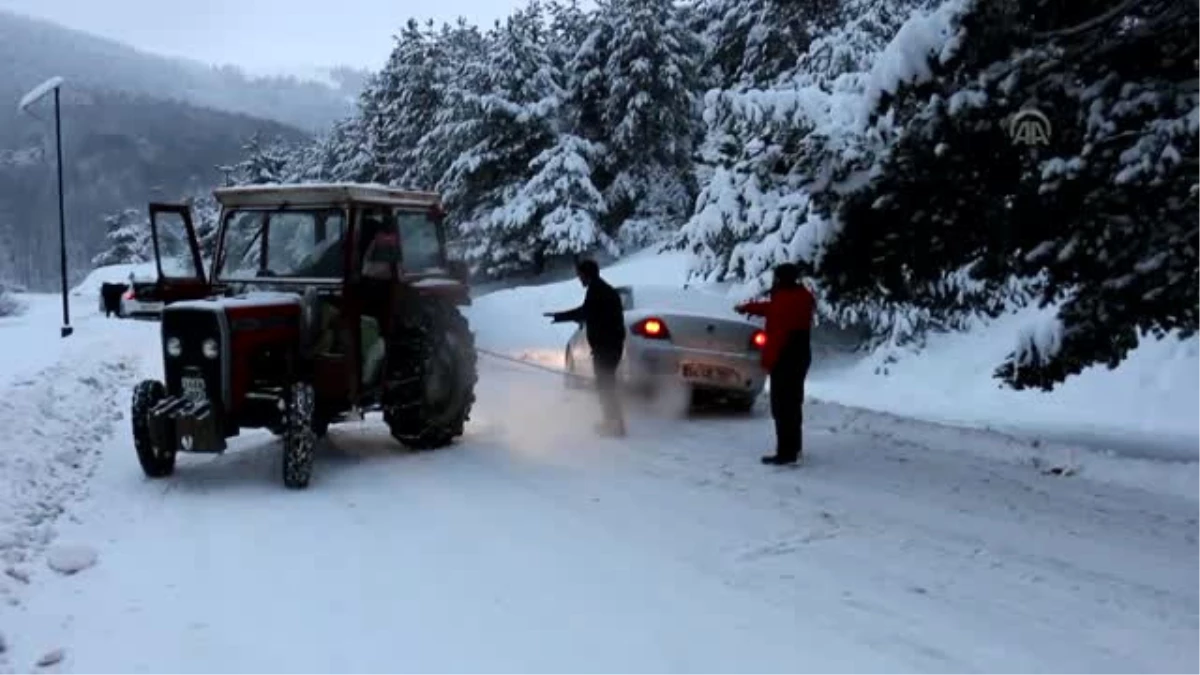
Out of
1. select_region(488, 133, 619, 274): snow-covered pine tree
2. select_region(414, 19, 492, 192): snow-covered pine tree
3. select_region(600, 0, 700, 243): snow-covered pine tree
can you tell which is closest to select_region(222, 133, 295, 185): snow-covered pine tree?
select_region(414, 19, 492, 192): snow-covered pine tree

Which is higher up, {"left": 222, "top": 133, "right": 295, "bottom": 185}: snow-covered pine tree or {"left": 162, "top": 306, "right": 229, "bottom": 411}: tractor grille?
{"left": 222, "top": 133, "right": 295, "bottom": 185}: snow-covered pine tree

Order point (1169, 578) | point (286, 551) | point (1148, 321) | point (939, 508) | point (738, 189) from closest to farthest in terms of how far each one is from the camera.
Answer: point (1169, 578)
point (286, 551)
point (939, 508)
point (1148, 321)
point (738, 189)

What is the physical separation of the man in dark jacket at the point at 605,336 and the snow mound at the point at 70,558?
511 centimetres

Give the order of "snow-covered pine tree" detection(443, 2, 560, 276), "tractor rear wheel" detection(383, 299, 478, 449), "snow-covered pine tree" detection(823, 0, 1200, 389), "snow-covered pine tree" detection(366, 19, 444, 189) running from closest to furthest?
"snow-covered pine tree" detection(823, 0, 1200, 389) < "tractor rear wheel" detection(383, 299, 478, 449) < "snow-covered pine tree" detection(443, 2, 560, 276) < "snow-covered pine tree" detection(366, 19, 444, 189)

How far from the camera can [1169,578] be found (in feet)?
20.0

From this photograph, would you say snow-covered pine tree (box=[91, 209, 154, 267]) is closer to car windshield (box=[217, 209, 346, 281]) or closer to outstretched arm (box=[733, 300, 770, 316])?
car windshield (box=[217, 209, 346, 281])

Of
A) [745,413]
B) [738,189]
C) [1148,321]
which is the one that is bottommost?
[745,413]

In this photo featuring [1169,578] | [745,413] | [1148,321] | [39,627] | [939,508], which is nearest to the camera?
[39,627]

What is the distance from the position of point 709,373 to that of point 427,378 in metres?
3.34

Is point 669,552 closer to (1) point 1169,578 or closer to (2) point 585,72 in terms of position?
(1) point 1169,578

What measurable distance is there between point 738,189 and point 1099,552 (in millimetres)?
13254

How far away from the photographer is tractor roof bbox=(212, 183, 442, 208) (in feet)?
29.9

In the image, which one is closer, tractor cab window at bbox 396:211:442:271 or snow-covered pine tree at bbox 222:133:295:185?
tractor cab window at bbox 396:211:442:271

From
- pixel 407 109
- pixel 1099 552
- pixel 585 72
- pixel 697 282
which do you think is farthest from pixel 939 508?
pixel 407 109
